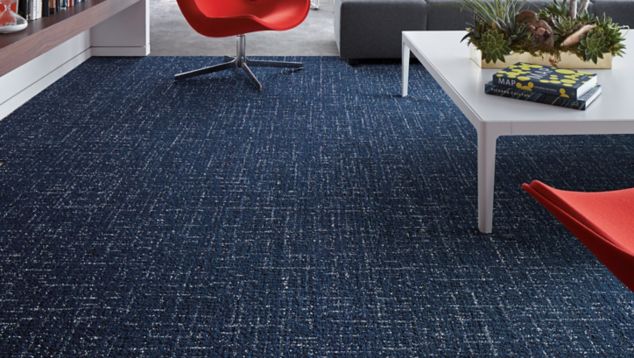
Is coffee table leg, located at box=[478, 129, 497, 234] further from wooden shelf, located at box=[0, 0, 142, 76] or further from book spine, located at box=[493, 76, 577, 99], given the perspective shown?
wooden shelf, located at box=[0, 0, 142, 76]

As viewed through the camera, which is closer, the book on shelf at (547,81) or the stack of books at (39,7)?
the book on shelf at (547,81)

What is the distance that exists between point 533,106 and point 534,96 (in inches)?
2.1

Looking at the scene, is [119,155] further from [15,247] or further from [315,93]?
[315,93]

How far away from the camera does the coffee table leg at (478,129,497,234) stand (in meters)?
2.33

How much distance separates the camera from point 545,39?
296 cm

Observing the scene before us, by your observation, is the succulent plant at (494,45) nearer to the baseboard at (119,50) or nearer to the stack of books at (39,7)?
the stack of books at (39,7)

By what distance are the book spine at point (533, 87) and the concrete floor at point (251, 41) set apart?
260 centimetres

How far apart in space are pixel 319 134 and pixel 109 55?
2.08 m

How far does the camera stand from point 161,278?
7.04 feet

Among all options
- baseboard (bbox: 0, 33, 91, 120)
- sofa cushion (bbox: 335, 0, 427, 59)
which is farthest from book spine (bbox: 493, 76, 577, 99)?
baseboard (bbox: 0, 33, 91, 120)

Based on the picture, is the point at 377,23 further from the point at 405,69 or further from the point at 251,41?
the point at 251,41

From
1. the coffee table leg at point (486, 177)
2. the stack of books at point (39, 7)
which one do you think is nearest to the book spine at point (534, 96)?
the coffee table leg at point (486, 177)

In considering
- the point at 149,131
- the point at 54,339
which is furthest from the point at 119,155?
the point at 54,339

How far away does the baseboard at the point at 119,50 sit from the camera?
489 centimetres
